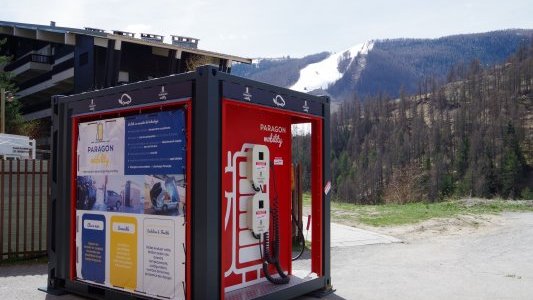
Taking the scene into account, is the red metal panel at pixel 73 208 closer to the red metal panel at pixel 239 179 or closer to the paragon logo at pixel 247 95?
the red metal panel at pixel 239 179

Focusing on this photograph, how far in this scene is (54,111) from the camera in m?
7.31

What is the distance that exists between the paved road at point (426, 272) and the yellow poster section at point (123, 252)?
102 centimetres

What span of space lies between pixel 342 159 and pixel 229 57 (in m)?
99.9

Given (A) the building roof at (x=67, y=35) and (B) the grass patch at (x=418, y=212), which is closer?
(B) the grass patch at (x=418, y=212)

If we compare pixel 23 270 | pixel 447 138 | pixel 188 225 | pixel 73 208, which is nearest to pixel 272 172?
pixel 188 225

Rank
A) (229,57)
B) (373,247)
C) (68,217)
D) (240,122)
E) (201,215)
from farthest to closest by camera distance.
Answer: (229,57), (373,247), (68,217), (240,122), (201,215)

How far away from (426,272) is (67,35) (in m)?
29.3

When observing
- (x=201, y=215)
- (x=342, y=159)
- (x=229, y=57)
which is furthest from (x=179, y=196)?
(x=342, y=159)

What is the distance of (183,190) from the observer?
554cm

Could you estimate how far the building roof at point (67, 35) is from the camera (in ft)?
99.9

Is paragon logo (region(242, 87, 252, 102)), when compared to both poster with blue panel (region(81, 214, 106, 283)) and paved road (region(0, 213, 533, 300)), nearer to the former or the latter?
poster with blue panel (region(81, 214, 106, 283))

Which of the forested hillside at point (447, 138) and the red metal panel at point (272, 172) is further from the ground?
the forested hillside at point (447, 138)

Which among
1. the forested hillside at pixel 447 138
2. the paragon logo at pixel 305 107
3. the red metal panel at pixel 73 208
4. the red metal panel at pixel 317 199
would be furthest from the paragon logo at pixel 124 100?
the forested hillside at pixel 447 138

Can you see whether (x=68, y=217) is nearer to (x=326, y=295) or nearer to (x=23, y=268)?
(x=23, y=268)
